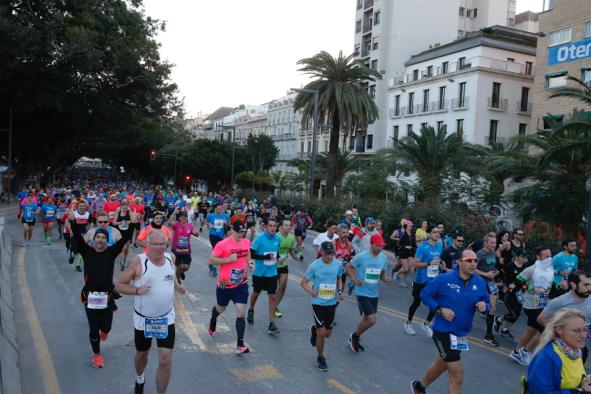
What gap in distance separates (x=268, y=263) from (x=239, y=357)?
1660mm

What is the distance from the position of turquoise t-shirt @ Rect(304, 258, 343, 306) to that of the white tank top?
2170 mm

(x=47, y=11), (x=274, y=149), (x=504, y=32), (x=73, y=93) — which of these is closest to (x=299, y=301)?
(x=47, y=11)

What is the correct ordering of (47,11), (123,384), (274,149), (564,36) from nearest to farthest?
(123,384), (47,11), (564,36), (274,149)

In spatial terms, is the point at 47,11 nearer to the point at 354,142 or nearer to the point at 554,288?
the point at 554,288

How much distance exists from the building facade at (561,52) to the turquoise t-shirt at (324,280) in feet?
86.5

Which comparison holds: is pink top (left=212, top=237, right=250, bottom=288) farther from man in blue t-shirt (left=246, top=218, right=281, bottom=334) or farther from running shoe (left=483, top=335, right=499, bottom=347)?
running shoe (left=483, top=335, right=499, bottom=347)

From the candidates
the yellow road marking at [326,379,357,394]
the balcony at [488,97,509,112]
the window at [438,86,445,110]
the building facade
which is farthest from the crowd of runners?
the window at [438,86,445,110]

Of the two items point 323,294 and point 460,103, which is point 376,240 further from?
point 460,103

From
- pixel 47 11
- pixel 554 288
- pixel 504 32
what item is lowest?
pixel 554 288

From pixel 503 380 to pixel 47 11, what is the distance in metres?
29.4

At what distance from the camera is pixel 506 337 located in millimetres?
8938

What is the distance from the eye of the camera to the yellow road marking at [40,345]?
5852 mm

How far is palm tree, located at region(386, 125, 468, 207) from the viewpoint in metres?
22.9

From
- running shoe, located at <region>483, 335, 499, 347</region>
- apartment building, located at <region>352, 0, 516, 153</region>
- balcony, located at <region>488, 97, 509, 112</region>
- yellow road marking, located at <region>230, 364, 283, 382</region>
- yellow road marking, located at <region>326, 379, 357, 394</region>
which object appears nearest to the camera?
yellow road marking, located at <region>326, 379, 357, 394</region>
